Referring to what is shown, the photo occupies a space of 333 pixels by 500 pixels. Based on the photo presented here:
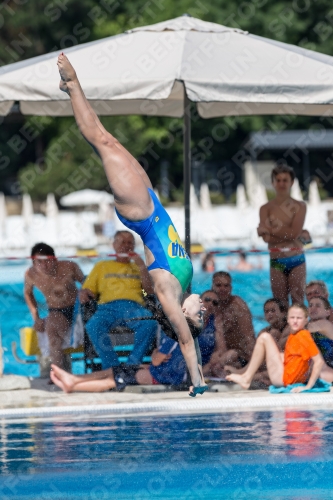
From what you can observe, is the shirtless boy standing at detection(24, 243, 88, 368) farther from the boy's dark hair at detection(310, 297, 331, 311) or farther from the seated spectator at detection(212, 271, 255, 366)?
the boy's dark hair at detection(310, 297, 331, 311)

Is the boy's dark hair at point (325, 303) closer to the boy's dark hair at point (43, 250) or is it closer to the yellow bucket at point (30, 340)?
the boy's dark hair at point (43, 250)

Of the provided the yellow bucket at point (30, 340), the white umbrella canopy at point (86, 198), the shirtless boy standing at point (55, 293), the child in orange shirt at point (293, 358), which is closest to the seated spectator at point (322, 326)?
the child in orange shirt at point (293, 358)

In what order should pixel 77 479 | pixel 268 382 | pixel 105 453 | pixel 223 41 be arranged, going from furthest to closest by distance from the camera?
pixel 223 41 < pixel 268 382 < pixel 105 453 < pixel 77 479

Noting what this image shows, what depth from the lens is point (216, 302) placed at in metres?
7.50

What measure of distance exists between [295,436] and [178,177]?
34.8 metres

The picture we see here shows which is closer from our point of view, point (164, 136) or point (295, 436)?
point (295, 436)

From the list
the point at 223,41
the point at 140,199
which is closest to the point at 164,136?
the point at 223,41

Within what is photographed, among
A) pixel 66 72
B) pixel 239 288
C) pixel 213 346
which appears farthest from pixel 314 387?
pixel 66 72

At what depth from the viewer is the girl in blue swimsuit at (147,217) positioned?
17.8 feet

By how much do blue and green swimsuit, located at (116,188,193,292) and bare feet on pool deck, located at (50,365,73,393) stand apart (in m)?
1.91

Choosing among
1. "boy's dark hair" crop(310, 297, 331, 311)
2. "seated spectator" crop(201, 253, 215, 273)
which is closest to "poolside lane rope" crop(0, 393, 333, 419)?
"boy's dark hair" crop(310, 297, 331, 311)

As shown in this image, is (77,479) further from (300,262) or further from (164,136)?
(164,136)

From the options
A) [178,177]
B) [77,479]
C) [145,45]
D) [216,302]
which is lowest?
[77,479]

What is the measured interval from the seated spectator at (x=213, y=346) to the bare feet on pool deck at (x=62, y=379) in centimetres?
105
